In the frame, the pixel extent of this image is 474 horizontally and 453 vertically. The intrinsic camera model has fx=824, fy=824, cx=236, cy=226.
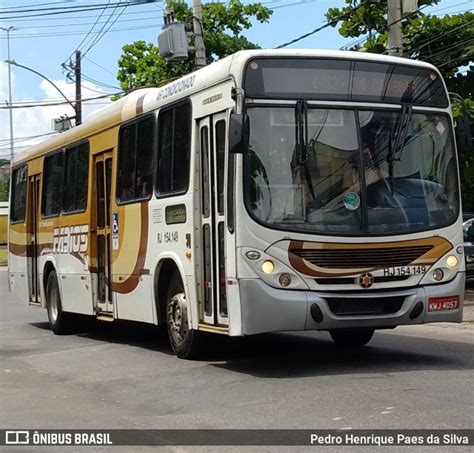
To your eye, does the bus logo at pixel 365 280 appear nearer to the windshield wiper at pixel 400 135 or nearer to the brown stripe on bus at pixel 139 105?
the windshield wiper at pixel 400 135

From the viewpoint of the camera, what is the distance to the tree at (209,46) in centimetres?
2972

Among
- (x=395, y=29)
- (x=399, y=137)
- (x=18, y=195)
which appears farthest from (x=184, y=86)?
(x=18, y=195)

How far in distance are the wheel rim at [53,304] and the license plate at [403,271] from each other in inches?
298

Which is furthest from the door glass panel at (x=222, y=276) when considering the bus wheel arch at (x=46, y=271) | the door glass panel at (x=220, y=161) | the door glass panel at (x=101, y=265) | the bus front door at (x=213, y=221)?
the bus wheel arch at (x=46, y=271)

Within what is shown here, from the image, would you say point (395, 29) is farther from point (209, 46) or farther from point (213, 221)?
point (209, 46)

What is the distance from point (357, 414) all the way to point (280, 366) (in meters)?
2.66

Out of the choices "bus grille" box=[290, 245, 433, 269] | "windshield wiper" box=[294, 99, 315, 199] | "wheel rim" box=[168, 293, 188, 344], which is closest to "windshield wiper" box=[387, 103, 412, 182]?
"bus grille" box=[290, 245, 433, 269]

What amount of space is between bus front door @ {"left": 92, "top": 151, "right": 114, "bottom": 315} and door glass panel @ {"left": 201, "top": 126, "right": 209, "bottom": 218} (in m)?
3.11

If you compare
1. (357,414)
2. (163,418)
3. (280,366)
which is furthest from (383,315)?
(163,418)

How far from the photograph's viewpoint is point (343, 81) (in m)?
8.72

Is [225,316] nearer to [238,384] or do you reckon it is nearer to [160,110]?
[238,384]

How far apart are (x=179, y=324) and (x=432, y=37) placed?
12.1 metres

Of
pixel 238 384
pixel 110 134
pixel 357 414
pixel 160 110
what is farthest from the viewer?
pixel 110 134

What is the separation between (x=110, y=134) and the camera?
469 inches
